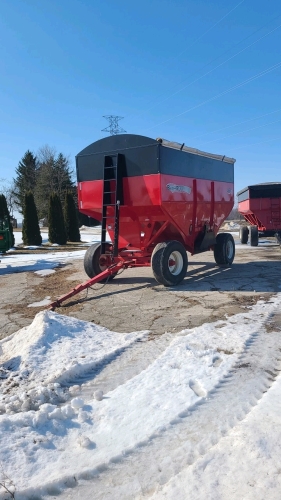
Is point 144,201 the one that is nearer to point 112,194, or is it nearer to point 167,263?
point 112,194

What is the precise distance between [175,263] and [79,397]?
5033 millimetres

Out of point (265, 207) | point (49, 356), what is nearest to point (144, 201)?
point (49, 356)

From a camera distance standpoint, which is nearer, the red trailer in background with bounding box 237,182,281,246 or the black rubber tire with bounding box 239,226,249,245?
the red trailer in background with bounding box 237,182,281,246

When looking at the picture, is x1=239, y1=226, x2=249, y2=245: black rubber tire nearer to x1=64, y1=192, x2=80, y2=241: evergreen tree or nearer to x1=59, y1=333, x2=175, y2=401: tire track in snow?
x1=64, y1=192, x2=80, y2=241: evergreen tree

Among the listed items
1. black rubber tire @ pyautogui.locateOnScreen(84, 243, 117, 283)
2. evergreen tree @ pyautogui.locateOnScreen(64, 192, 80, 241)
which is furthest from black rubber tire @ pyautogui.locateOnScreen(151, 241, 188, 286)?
evergreen tree @ pyautogui.locateOnScreen(64, 192, 80, 241)

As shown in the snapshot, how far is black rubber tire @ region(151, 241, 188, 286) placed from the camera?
24.9ft

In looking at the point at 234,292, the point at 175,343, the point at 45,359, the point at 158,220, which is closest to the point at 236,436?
the point at 175,343

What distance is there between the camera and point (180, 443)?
105 inches

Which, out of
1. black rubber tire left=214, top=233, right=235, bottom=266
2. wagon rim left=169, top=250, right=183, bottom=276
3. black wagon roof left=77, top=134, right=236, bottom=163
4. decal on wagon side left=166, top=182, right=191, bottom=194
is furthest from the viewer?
black rubber tire left=214, top=233, right=235, bottom=266

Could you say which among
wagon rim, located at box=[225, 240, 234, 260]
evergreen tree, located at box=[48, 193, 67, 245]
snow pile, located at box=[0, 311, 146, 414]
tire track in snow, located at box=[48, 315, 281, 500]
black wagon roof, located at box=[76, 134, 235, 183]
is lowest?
tire track in snow, located at box=[48, 315, 281, 500]

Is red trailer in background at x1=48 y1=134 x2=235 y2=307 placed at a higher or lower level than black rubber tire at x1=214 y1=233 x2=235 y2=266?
higher

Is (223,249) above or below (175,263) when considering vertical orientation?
above

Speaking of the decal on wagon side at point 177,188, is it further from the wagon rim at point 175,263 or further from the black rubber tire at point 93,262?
the black rubber tire at point 93,262

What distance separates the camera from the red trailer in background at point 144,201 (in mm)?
7732
